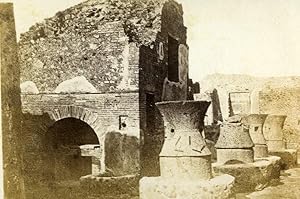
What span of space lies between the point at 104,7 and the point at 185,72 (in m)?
3.30

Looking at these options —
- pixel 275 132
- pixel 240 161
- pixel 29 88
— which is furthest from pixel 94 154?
pixel 275 132

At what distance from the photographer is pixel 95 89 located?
909cm

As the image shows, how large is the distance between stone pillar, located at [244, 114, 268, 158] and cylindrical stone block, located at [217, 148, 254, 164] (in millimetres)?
1647

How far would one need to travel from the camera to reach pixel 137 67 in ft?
29.0

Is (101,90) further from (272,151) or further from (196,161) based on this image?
(272,151)

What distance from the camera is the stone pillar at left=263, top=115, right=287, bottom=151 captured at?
43.4ft

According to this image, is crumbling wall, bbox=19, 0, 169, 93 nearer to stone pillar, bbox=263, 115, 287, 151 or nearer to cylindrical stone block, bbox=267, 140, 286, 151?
stone pillar, bbox=263, 115, 287, 151

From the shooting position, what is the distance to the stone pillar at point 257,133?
11188 mm

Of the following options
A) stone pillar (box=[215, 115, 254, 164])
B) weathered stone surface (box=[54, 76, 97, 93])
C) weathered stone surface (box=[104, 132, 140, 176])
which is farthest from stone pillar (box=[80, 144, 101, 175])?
stone pillar (box=[215, 115, 254, 164])

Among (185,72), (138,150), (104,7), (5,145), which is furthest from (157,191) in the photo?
(185,72)

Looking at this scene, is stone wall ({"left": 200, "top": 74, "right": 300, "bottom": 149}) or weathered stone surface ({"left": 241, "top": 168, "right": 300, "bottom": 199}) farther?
stone wall ({"left": 200, "top": 74, "right": 300, "bottom": 149})

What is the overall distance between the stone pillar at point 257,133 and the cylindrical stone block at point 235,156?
1.65 metres

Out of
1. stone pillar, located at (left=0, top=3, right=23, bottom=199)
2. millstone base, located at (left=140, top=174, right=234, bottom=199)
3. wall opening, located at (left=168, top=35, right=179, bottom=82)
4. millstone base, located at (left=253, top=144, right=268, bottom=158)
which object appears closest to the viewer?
stone pillar, located at (left=0, top=3, right=23, bottom=199)

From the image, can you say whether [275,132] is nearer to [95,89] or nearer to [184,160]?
[95,89]
